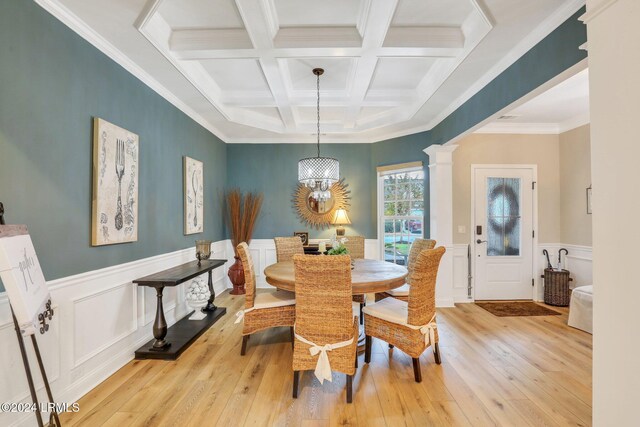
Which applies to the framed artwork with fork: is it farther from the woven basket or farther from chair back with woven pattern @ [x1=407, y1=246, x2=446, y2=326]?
the woven basket

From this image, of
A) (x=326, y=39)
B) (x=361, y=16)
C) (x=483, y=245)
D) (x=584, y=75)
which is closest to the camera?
(x=361, y=16)

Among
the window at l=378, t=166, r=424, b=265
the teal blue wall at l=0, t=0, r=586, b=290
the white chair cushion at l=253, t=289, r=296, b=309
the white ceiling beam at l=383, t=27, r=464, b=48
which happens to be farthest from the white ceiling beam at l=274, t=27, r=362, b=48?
the window at l=378, t=166, r=424, b=265

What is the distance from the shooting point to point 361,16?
2.31 m

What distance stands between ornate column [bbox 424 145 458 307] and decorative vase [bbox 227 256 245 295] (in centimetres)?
307

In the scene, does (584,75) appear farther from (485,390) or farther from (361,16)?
(485,390)

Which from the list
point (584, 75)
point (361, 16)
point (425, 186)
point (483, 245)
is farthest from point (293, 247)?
point (584, 75)

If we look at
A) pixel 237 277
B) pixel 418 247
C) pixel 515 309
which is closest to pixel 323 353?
A: pixel 418 247

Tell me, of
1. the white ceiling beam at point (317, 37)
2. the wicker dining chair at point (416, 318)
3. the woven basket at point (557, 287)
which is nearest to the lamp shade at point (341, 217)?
the wicker dining chair at point (416, 318)

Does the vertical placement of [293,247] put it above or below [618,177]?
below

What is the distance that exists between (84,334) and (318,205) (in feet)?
12.1

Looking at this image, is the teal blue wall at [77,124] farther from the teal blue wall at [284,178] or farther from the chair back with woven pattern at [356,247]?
the chair back with woven pattern at [356,247]

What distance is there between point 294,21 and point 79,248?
2432 millimetres

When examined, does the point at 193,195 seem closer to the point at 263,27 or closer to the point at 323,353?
the point at 263,27

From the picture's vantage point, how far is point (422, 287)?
2273 mm
